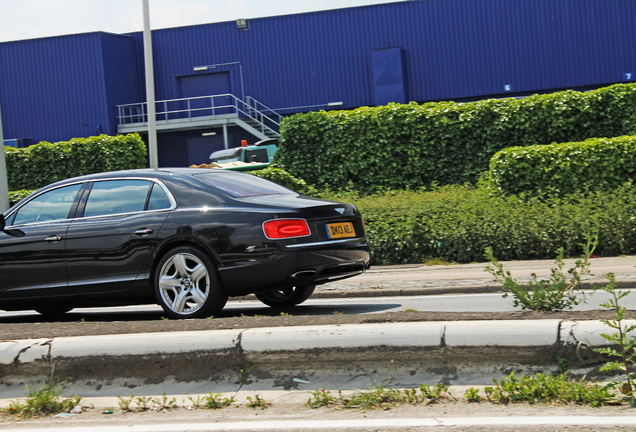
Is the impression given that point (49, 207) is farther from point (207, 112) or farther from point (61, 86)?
point (61, 86)

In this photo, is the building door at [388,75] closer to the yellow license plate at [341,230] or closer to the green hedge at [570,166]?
the green hedge at [570,166]

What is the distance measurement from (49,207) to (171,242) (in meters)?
1.75

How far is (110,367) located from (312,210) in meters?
2.81

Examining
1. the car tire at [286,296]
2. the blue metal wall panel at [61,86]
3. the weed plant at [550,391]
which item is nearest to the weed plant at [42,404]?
the weed plant at [550,391]

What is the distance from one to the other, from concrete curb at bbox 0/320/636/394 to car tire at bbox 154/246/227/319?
77.7 inches

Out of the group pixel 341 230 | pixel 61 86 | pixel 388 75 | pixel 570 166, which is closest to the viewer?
pixel 341 230

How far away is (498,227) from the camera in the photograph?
13352 mm

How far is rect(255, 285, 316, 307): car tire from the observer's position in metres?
8.50

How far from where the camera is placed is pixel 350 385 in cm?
465

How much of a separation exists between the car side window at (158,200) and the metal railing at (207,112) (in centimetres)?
2557

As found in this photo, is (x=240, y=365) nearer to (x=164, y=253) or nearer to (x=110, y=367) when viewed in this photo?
(x=110, y=367)

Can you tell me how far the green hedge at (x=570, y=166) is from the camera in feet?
47.7

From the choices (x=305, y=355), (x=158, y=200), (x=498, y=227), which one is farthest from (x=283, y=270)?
(x=498, y=227)

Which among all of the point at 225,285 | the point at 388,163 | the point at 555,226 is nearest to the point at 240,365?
the point at 225,285
